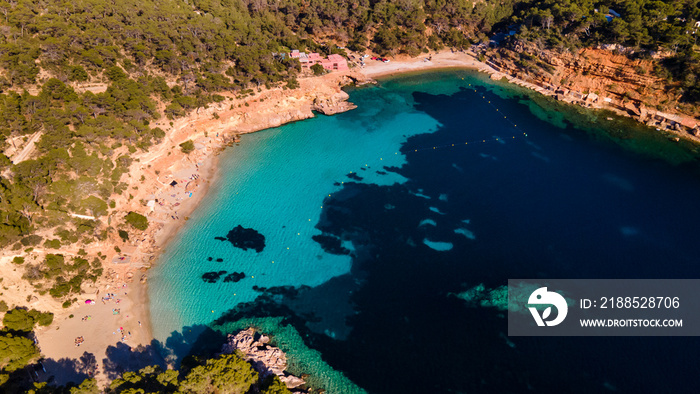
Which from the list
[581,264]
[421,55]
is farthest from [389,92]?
[581,264]

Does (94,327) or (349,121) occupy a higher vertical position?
(349,121)

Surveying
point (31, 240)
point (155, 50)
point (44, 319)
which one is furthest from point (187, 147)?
point (44, 319)

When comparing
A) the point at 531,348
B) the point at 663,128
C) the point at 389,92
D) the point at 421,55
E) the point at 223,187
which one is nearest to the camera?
the point at 531,348

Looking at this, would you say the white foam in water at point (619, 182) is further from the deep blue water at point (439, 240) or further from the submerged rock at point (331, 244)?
the submerged rock at point (331, 244)

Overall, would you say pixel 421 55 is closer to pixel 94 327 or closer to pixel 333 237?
pixel 333 237

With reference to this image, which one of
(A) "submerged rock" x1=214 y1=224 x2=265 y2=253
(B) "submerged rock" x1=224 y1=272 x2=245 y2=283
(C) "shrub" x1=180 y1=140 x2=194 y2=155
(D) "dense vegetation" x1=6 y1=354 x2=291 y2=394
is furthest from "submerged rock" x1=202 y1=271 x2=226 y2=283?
(C) "shrub" x1=180 y1=140 x2=194 y2=155
